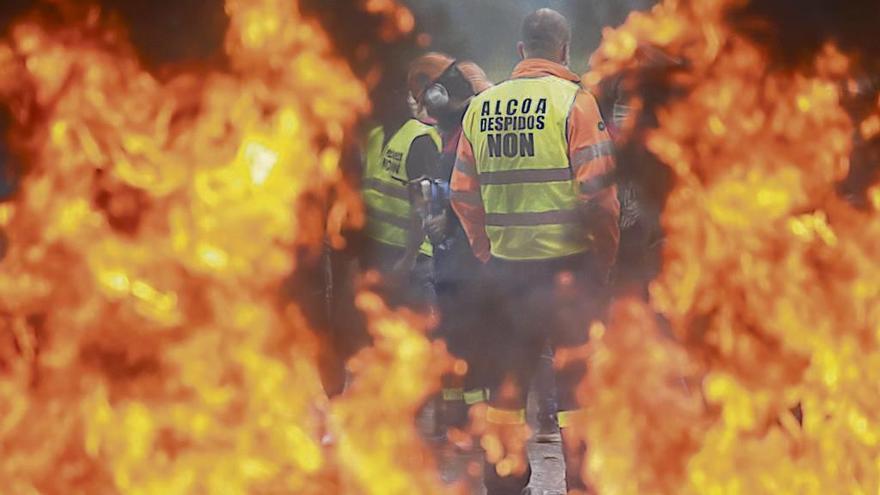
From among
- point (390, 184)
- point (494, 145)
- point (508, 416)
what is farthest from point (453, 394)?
point (494, 145)

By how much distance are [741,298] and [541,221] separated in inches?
36.3

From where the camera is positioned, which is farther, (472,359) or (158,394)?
(472,359)

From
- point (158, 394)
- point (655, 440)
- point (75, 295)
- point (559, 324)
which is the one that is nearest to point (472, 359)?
point (559, 324)

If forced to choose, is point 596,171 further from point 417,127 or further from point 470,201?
point 417,127

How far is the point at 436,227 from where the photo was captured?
535 centimetres

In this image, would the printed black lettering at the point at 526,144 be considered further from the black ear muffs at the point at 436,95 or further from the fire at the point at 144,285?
the fire at the point at 144,285

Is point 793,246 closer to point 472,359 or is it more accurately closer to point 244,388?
point 472,359

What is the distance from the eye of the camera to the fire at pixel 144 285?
4.65 m

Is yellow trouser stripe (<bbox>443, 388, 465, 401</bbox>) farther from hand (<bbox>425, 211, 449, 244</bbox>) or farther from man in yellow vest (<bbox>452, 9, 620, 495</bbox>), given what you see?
hand (<bbox>425, 211, 449, 244</bbox>)

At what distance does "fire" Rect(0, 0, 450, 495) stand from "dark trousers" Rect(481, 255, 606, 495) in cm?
68

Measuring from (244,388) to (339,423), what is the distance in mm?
498

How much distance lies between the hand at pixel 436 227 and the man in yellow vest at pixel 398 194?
35mm

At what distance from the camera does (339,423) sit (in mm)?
5023

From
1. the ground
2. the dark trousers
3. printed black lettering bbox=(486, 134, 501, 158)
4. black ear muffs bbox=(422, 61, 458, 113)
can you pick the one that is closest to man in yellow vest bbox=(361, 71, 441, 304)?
black ear muffs bbox=(422, 61, 458, 113)
